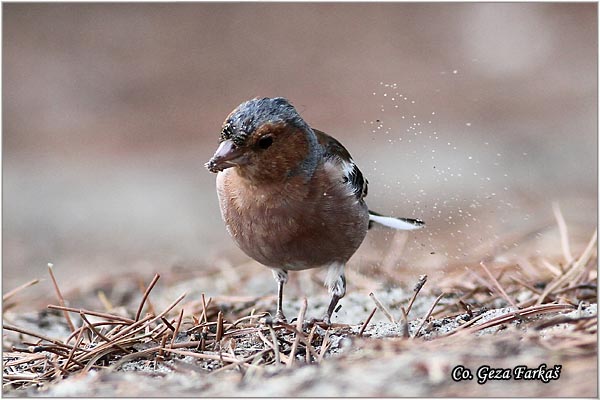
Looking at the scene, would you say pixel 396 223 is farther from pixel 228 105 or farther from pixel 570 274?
pixel 228 105

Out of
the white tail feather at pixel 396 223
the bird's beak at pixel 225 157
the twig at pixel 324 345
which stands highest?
the bird's beak at pixel 225 157

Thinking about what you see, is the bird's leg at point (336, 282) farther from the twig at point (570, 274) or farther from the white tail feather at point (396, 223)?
the twig at point (570, 274)

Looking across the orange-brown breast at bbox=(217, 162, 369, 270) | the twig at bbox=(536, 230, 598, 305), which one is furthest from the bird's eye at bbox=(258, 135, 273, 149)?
the twig at bbox=(536, 230, 598, 305)

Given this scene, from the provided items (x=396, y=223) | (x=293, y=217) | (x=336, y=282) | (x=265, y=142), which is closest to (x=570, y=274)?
(x=396, y=223)

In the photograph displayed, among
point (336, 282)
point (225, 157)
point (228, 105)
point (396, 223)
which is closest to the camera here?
point (225, 157)

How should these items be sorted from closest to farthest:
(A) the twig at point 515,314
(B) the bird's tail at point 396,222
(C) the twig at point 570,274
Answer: (A) the twig at point 515,314 < (C) the twig at point 570,274 < (B) the bird's tail at point 396,222

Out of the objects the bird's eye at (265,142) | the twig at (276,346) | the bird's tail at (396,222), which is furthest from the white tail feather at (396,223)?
the twig at (276,346)

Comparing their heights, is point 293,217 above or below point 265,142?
below
